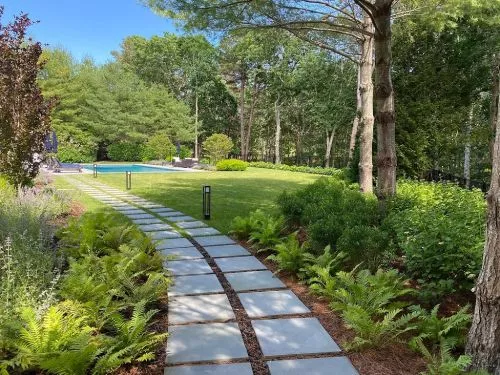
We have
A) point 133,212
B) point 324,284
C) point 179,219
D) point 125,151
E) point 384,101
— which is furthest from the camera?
point 125,151

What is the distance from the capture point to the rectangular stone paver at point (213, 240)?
5.59 m

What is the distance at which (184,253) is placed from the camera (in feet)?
16.5

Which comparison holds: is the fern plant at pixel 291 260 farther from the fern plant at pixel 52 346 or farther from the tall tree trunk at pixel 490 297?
the fern plant at pixel 52 346

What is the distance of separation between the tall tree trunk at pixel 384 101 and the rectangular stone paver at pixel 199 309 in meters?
3.23

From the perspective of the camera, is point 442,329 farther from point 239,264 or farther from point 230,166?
point 230,166

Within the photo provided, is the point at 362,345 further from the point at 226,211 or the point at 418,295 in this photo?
the point at 226,211

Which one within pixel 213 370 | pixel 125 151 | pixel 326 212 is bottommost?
pixel 213 370

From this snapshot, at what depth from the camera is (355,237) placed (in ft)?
12.8

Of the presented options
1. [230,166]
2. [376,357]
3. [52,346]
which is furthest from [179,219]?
[230,166]

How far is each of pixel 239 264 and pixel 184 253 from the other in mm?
838

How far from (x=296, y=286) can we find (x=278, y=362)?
1.46 m

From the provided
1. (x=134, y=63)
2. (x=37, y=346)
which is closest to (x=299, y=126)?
(x=134, y=63)

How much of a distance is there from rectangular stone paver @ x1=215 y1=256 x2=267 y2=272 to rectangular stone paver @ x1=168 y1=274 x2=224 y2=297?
336mm

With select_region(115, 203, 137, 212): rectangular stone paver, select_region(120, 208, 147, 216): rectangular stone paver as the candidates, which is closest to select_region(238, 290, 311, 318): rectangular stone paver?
select_region(120, 208, 147, 216): rectangular stone paver
